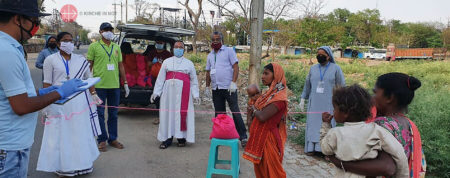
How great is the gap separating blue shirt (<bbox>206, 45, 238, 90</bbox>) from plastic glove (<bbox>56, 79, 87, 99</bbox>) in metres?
3.56

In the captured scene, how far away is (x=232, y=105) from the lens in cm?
573

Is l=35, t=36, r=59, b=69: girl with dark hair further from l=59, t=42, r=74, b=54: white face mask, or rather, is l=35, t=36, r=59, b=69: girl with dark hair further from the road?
l=59, t=42, r=74, b=54: white face mask

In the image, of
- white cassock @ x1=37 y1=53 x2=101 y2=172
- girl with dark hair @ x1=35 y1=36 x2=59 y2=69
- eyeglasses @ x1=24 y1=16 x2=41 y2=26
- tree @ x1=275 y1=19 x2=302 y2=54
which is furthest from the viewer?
tree @ x1=275 y1=19 x2=302 y2=54

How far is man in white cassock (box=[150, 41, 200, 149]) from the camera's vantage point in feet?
18.1

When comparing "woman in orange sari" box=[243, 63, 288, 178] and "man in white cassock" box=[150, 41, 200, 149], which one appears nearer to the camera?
"woman in orange sari" box=[243, 63, 288, 178]

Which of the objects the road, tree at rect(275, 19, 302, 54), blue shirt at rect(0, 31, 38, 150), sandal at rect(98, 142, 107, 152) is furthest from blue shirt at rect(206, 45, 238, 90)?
tree at rect(275, 19, 302, 54)

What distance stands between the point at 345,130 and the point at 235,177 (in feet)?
7.26

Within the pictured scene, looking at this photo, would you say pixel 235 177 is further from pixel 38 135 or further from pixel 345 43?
pixel 345 43

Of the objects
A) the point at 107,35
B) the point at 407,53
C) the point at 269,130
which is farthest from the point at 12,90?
the point at 407,53

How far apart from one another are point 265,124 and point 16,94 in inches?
87.1

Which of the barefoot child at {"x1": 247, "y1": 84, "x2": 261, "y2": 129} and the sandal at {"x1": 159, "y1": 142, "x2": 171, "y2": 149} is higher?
the barefoot child at {"x1": 247, "y1": 84, "x2": 261, "y2": 129}

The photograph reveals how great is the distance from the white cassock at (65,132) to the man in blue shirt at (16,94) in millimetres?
1947

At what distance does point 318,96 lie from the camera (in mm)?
5270

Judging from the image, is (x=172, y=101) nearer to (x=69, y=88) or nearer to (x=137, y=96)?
(x=137, y=96)
